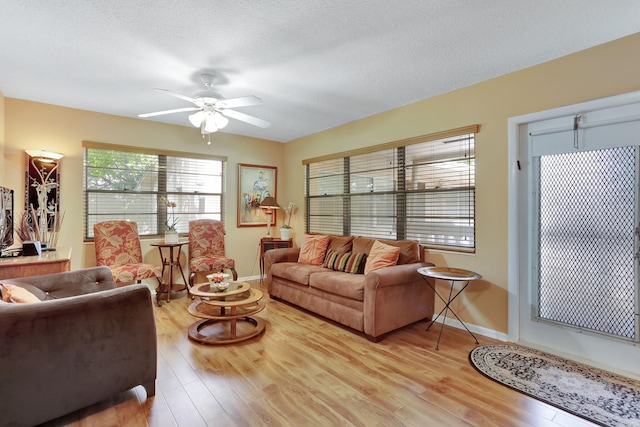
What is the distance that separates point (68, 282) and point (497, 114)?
4225 millimetres

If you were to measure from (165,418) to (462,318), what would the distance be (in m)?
2.86

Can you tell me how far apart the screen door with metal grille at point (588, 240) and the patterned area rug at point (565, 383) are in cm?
36

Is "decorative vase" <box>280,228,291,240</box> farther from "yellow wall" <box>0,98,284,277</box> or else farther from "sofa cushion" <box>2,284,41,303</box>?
"sofa cushion" <box>2,284,41,303</box>

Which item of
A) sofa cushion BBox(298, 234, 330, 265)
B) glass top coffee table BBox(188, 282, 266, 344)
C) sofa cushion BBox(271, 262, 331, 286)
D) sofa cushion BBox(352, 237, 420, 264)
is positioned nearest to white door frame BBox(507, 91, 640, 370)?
sofa cushion BBox(352, 237, 420, 264)

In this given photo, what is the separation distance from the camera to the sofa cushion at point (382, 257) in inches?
132

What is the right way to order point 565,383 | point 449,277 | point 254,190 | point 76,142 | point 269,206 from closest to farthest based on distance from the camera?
point 565,383
point 449,277
point 76,142
point 269,206
point 254,190

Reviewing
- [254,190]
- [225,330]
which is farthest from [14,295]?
[254,190]

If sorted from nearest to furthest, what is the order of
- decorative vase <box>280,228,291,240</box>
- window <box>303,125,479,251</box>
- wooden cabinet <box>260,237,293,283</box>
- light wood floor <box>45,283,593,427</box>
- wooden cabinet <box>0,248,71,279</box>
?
light wood floor <box>45,283,593,427</box> → wooden cabinet <box>0,248,71,279</box> → window <box>303,125,479,251</box> → wooden cabinet <box>260,237,293,283</box> → decorative vase <box>280,228,291,240</box>

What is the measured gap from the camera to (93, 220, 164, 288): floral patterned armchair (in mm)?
3775

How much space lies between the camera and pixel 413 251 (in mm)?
3469

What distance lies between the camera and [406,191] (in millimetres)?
3867

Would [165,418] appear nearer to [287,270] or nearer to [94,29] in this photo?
[287,270]

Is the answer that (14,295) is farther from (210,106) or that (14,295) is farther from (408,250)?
(408,250)

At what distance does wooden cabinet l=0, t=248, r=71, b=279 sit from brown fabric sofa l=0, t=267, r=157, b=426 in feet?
3.77
